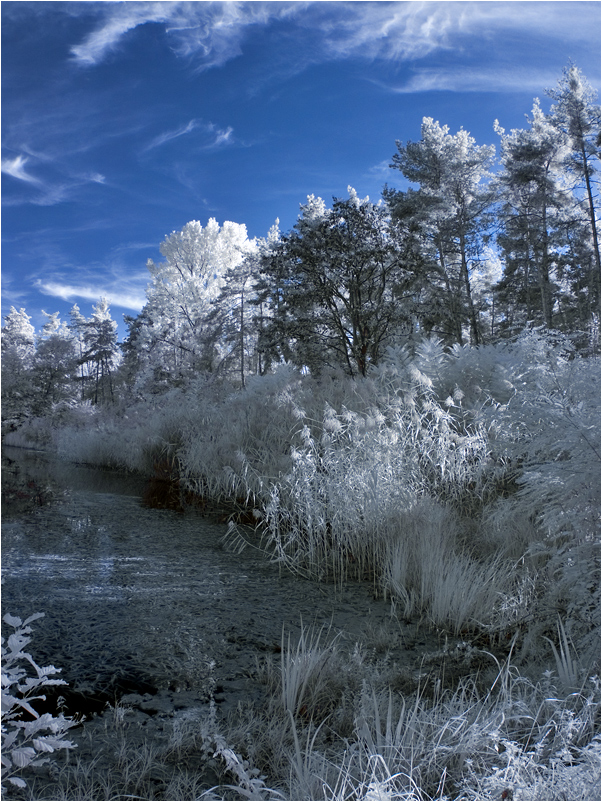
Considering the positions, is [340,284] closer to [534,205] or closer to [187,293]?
[534,205]

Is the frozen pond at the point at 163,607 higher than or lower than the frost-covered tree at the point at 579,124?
Answer: lower

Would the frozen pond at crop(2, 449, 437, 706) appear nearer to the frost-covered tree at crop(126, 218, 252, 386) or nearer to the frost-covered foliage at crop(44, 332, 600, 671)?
the frost-covered foliage at crop(44, 332, 600, 671)

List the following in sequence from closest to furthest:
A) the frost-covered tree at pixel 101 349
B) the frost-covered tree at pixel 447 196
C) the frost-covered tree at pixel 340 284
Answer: the frost-covered tree at pixel 340 284 < the frost-covered tree at pixel 447 196 < the frost-covered tree at pixel 101 349

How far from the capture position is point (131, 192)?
4.22m

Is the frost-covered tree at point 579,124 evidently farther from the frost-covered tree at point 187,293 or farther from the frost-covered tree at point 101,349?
the frost-covered tree at point 101,349

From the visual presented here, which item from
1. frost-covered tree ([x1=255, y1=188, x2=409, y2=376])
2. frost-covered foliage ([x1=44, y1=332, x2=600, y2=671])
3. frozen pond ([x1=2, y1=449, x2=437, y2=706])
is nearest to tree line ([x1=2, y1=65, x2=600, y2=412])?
frost-covered tree ([x1=255, y1=188, x2=409, y2=376])

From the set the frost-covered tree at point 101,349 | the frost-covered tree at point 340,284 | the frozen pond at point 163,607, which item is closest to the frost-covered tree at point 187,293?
the frost-covered tree at point 101,349

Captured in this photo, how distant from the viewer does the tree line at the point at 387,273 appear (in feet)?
37.4

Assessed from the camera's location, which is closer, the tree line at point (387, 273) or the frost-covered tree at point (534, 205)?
the tree line at point (387, 273)

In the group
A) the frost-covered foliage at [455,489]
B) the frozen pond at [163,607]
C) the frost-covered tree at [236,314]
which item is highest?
the frost-covered tree at [236,314]

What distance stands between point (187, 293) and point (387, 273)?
48.4 feet

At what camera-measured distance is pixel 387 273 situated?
456 inches

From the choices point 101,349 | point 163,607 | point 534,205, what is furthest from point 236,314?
point 163,607

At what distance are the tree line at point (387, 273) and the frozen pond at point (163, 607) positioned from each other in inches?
102
